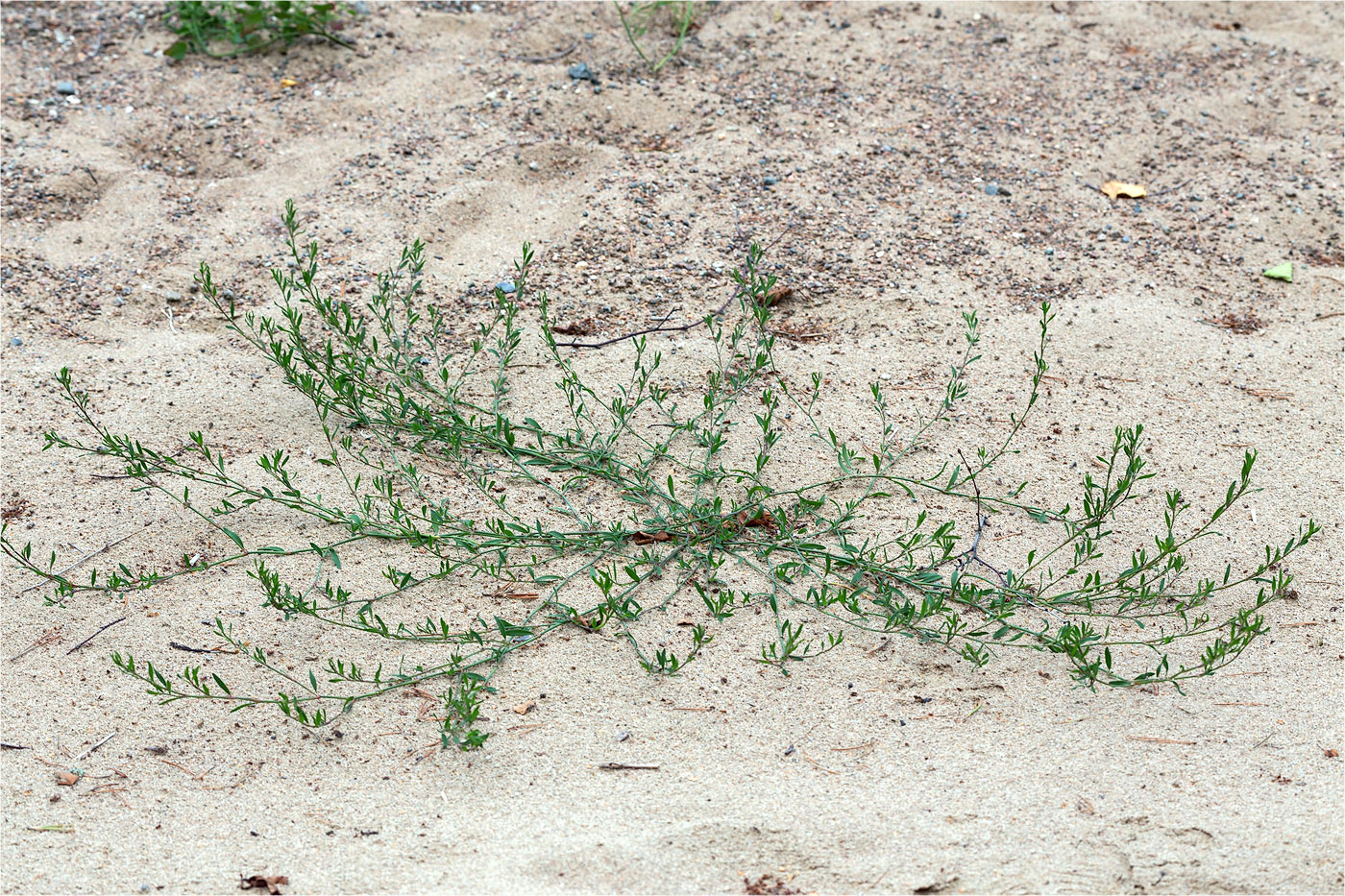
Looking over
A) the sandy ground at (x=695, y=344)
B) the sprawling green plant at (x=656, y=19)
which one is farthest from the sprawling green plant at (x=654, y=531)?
the sprawling green plant at (x=656, y=19)

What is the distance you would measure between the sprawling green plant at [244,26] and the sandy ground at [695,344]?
0.30 feet

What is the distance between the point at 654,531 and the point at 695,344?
2.36 feet

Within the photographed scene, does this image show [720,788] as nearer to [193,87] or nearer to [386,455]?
[386,455]

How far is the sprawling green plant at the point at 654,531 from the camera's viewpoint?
7.32 ft

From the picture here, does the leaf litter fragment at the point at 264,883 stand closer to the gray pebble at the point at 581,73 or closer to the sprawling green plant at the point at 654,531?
the sprawling green plant at the point at 654,531

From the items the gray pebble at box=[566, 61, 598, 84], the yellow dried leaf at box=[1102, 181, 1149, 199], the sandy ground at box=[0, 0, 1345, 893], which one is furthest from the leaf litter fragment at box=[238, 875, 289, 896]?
the yellow dried leaf at box=[1102, 181, 1149, 199]

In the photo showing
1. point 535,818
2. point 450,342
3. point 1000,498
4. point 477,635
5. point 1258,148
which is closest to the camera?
point 535,818

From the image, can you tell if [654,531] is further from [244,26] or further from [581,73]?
[244,26]

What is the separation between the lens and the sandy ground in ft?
6.37

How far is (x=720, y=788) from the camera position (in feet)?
6.59

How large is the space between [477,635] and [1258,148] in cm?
319

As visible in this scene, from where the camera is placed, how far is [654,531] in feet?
8.29

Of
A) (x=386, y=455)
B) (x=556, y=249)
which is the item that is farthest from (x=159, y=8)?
(x=386, y=455)

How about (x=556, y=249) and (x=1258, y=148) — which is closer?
(x=556, y=249)
